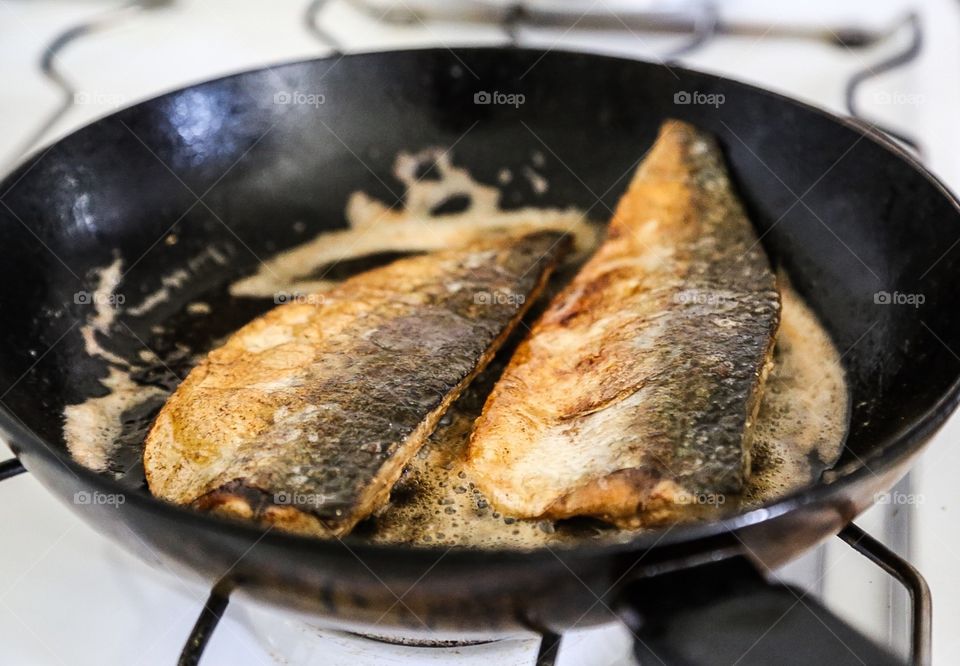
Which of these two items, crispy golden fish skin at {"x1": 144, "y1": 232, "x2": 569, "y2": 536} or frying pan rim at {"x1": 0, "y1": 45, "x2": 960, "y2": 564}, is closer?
frying pan rim at {"x1": 0, "y1": 45, "x2": 960, "y2": 564}

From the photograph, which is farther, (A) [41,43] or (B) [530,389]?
(A) [41,43]

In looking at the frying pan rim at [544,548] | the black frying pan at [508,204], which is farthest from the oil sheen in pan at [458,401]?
the frying pan rim at [544,548]

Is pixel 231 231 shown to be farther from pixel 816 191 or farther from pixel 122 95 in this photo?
pixel 816 191

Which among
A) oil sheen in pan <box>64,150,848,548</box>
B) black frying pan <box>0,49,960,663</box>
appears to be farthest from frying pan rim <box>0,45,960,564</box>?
oil sheen in pan <box>64,150,848,548</box>

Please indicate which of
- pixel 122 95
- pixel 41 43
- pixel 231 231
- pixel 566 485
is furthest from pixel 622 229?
pixel 41 43

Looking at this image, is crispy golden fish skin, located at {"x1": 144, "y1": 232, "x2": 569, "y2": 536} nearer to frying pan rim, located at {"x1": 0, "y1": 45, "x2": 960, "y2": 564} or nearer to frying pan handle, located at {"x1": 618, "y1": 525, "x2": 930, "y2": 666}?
frying pan rim, located at {"x1": 0, "y1": 45, "x2": 960, "y2": 564}

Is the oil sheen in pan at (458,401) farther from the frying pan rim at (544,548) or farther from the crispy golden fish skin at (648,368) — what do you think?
the frying pan rim at (544,548)
